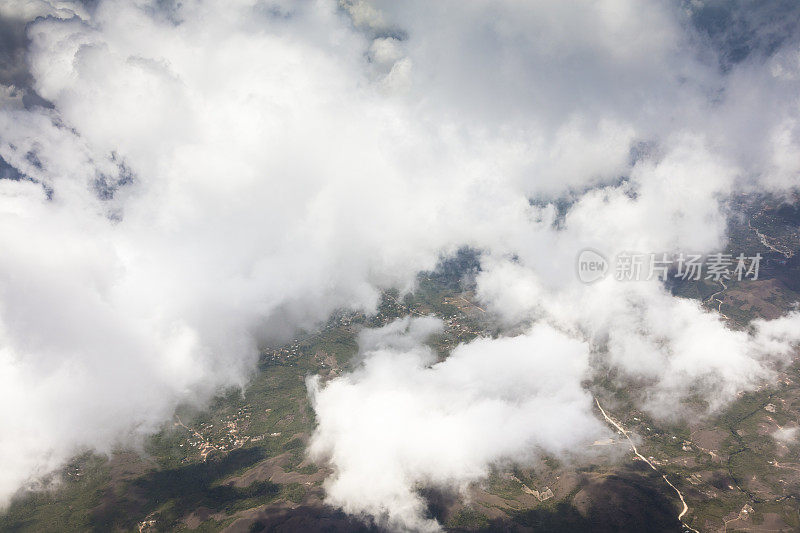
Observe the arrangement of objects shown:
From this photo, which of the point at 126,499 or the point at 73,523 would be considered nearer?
the point at 73,523

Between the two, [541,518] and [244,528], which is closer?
[244,528]

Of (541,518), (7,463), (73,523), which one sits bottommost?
(541,518)

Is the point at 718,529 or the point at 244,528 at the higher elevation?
the point at 244,528

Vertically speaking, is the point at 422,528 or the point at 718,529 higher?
the point at 422,528

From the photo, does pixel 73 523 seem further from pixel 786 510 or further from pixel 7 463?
pixel 786 510

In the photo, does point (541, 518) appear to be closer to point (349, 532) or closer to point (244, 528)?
point (349, 532)

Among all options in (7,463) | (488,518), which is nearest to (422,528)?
(488,518)

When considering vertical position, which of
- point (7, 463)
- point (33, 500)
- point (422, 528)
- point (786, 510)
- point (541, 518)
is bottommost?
point (786, 510)

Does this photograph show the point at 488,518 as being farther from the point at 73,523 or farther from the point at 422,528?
the point at 73,523

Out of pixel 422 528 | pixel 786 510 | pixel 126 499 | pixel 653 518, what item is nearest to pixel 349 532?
pixel 422 528
